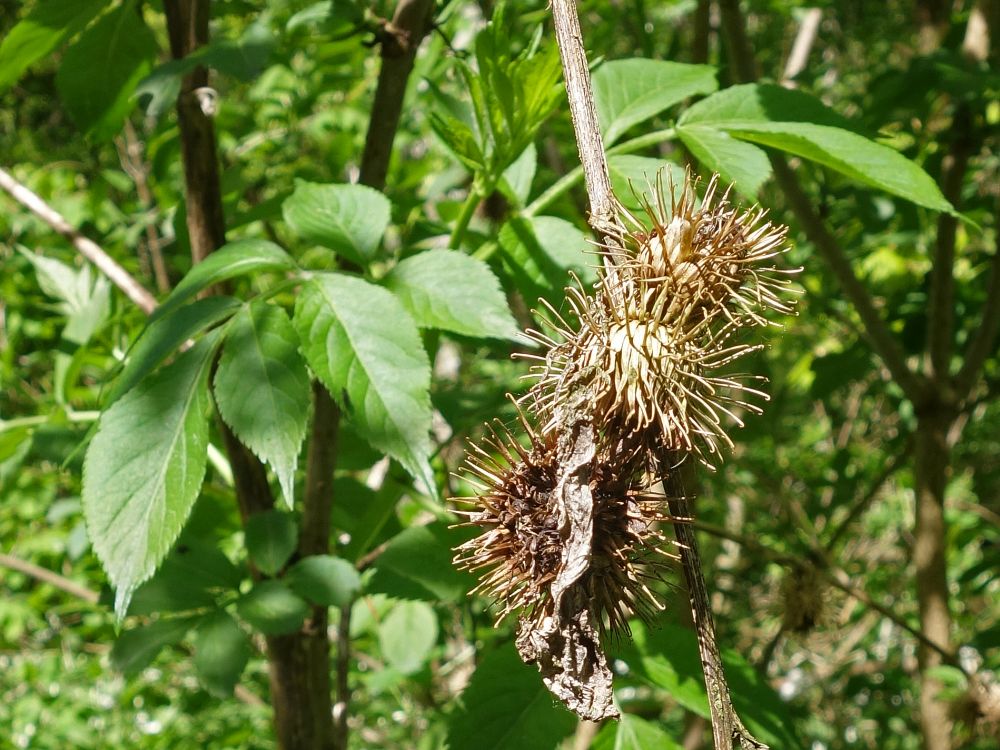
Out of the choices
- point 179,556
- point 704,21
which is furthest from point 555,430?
point 704,21

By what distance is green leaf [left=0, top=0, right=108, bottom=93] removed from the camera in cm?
122

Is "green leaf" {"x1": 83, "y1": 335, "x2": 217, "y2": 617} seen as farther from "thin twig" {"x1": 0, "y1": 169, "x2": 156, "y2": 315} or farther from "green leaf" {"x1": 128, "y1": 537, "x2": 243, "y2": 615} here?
"thin twig" {"x1": 0, "y1": 169, "x2": 156, "y2": 315}

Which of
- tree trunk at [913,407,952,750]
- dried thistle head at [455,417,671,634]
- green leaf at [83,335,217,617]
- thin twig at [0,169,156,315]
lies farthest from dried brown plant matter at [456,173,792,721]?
tree trunk at [913,407,952,750]

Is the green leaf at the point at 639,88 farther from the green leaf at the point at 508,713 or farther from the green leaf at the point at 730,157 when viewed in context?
the green leaf at the point at 508,713

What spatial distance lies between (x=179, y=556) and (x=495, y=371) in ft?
8.67

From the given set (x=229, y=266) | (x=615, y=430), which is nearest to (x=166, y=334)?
(x=229, y=266)

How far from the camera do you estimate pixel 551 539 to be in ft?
2.28

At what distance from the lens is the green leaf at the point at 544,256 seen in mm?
1001

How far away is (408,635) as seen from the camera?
63.8 inches

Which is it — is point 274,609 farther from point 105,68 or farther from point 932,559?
point 932,559

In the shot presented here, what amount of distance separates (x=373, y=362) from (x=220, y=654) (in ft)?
1.52

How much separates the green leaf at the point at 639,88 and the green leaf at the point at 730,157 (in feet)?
0.34

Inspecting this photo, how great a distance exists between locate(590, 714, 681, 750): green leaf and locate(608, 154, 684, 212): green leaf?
0.55m

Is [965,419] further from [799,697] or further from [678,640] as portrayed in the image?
[678,640]
